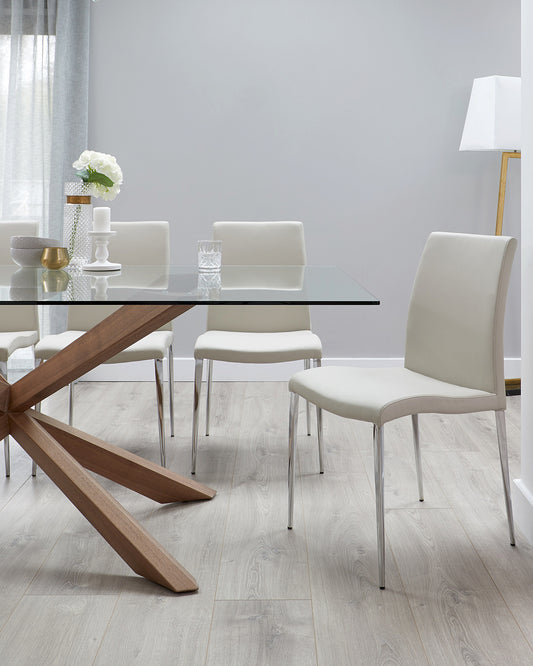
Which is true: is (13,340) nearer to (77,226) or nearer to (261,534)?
(77,226)

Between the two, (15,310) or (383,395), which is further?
(15,310)

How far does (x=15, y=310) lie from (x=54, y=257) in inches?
33.9

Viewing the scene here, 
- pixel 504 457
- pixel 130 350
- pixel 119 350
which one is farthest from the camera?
pixel 130 350

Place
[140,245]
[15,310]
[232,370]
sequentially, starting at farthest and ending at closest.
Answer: [232,370] → [140,245] → [15,310]

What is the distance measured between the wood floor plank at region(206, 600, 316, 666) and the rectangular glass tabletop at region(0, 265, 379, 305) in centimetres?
76

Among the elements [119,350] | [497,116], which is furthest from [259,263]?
[497,116]

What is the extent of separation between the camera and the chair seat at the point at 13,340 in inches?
112

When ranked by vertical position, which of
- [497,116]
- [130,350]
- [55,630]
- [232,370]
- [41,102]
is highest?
[41,102]

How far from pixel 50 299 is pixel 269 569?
3.08 ft

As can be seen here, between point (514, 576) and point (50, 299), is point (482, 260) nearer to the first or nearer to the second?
point (514, 576)

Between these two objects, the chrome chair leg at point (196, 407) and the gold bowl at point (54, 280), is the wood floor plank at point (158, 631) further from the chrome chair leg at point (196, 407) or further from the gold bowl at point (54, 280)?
the chrome chair leg at point (196, 407)

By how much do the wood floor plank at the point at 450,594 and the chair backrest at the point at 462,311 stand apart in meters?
0.47

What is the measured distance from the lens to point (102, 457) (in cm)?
252

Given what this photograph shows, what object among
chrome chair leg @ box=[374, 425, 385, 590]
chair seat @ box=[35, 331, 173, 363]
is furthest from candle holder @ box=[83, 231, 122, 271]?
chrome chair leg @ box=[374, 425, 385, 590]
